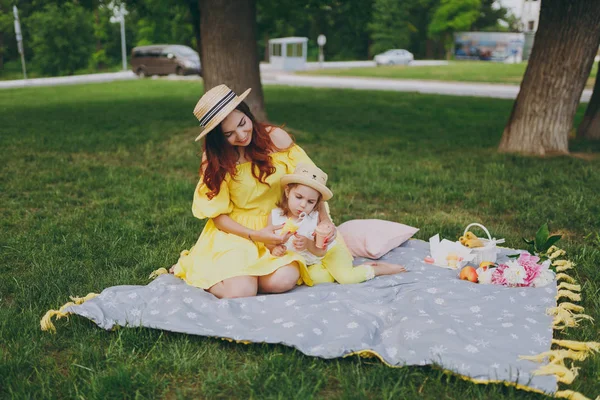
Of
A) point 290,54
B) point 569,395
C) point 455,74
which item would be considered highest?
point 290,54

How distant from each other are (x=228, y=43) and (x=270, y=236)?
573cm

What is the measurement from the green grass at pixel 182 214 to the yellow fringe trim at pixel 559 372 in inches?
2.9

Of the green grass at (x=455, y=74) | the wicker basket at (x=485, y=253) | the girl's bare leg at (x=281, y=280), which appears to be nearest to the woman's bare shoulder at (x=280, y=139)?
the girl's bare leg at (x=281, y=280)

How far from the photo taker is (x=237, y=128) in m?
3.70

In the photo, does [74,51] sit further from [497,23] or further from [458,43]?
[497,23]

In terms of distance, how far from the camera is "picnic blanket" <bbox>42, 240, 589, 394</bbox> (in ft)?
9.45

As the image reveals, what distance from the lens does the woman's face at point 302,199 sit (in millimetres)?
3754

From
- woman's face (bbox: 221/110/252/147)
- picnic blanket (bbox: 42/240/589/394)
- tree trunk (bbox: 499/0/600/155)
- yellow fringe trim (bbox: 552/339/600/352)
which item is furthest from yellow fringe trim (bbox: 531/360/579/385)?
tree trunk (bbox: 499/0/600/155)

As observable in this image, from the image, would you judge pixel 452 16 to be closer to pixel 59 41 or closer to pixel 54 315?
pixel 59 41

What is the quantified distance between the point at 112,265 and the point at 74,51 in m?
40.7

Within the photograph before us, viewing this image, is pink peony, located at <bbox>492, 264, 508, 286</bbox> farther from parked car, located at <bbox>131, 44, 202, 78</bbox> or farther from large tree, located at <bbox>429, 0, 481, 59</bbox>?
large tree, located at <bbox>429, 0, 481, 59</bbox>

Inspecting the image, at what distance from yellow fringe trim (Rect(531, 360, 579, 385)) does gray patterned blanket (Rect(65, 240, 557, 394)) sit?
45 mm

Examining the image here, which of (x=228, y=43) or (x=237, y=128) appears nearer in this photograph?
(x=237, y=128)

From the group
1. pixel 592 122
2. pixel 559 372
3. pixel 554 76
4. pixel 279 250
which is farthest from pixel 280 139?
pixel 592 122
